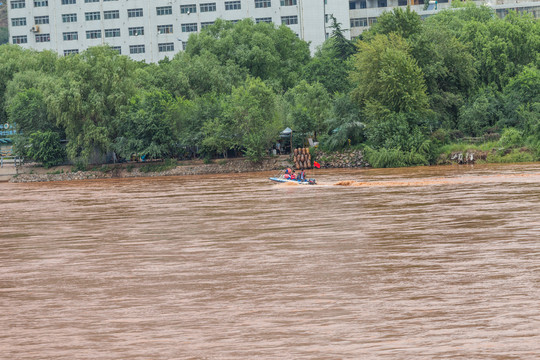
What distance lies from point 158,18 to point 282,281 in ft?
315

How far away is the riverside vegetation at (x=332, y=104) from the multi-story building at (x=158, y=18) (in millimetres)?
29573

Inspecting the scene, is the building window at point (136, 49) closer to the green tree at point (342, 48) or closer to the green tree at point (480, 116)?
the green tree at point (342, 48)

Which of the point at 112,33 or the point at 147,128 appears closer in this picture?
the point at 147,128

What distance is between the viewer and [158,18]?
Result: 10875cm

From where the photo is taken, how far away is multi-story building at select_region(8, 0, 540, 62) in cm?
10594

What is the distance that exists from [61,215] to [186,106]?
35633mm

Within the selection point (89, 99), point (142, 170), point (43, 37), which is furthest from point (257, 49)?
point (43, 37)

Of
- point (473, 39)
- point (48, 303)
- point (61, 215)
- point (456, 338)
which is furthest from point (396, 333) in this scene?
point (473, 39)

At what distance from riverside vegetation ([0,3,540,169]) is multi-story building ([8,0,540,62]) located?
2957 cm

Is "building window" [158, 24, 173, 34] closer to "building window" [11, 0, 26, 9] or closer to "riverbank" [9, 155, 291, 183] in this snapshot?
"building window" [11, 0, 26, 9]

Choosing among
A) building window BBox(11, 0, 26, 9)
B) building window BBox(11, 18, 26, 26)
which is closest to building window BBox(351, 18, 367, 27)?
building window BBox(11, 18, 26, 26)

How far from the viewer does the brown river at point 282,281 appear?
40.1 ft

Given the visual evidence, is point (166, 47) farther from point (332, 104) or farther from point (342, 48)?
point (332, 104)

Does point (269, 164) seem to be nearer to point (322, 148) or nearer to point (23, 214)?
point (322, 148)
